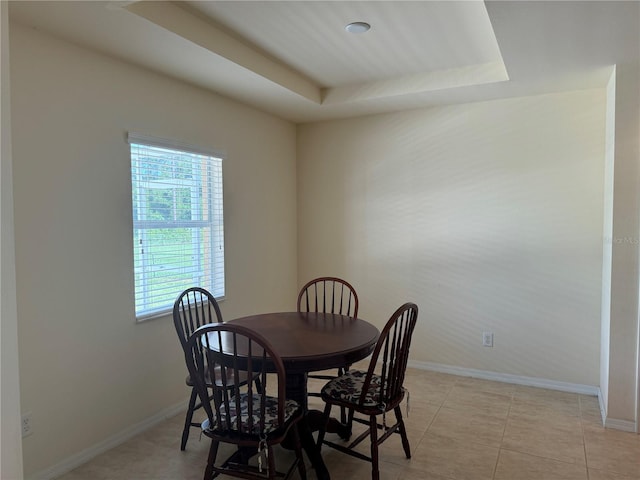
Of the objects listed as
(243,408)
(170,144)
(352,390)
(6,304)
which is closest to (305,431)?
(352,390)

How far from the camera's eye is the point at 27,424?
7.34ft

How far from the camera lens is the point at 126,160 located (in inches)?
108

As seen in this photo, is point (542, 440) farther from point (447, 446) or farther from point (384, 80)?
point (384, 80)

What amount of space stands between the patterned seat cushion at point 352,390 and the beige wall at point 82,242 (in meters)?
1.26

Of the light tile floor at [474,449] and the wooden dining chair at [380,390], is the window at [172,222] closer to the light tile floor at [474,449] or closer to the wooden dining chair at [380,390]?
the light tile floor at [474,449]

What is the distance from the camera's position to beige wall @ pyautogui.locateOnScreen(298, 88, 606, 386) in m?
3.41

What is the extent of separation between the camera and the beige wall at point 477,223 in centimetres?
341

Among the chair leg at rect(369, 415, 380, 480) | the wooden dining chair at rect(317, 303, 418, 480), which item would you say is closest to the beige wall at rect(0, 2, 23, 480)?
the wooden dining chair at rect(317, 303, 418, 480)


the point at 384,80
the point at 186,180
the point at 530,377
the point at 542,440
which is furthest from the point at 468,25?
the point at 530,377

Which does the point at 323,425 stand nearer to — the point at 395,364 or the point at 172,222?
the point at 395,364

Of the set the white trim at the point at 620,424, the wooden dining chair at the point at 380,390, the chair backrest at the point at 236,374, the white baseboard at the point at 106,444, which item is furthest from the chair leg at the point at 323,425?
the white trim at the point at 620,424

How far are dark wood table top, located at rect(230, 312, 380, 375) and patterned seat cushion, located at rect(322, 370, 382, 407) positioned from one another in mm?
224

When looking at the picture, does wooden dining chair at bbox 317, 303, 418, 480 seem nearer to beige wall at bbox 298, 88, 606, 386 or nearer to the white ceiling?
the white ceiling

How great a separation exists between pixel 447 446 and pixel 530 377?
135cm
